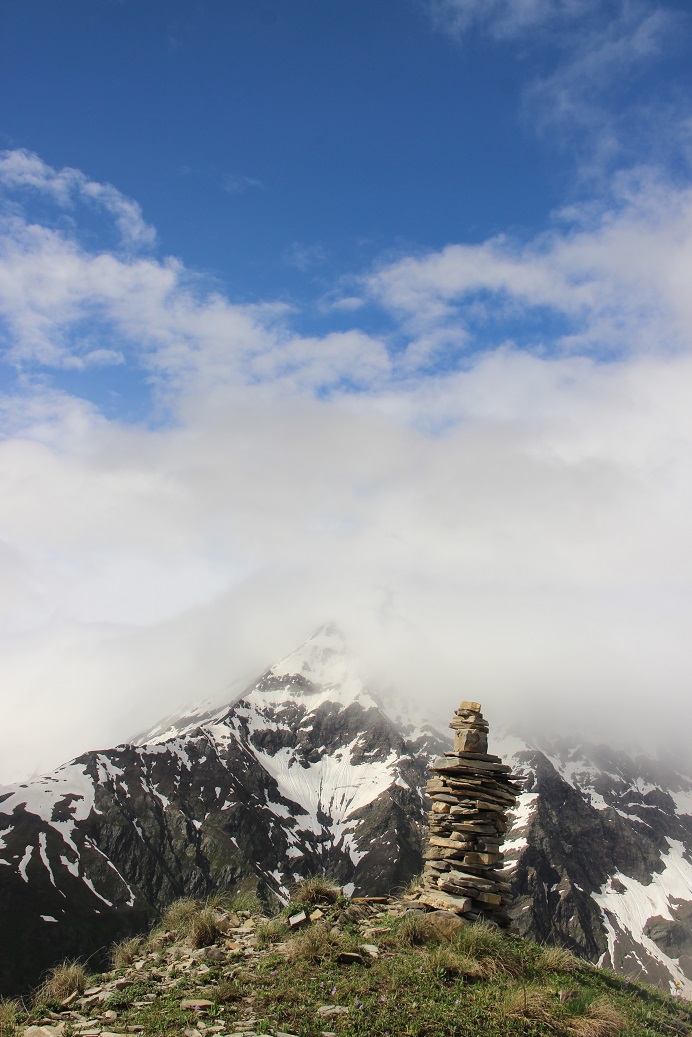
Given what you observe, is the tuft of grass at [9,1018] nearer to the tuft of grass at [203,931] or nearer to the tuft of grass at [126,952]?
the tuft of grass at [126,952]

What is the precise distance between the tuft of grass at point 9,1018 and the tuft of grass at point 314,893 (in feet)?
19.8

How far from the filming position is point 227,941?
15023 millimetres

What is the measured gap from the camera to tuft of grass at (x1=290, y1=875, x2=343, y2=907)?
16.5 metres

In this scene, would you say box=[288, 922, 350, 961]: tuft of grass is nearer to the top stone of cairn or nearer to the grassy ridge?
the grassy ridge

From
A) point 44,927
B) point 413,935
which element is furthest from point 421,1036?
point 44,927

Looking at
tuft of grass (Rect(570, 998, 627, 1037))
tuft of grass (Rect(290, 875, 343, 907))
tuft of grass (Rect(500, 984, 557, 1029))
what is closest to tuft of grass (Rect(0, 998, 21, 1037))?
tuft of grass (Rect(290, 875, 343, 907))

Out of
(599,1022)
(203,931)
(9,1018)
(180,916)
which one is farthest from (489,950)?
(9,1018)

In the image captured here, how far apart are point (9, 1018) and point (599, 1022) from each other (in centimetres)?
1013

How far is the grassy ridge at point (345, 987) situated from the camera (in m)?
11.2

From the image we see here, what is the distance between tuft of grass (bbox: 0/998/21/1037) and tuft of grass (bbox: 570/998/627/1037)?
9.17 meters

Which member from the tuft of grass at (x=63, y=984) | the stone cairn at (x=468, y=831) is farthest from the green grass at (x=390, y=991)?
the stone cairn at (x=468, y=831)

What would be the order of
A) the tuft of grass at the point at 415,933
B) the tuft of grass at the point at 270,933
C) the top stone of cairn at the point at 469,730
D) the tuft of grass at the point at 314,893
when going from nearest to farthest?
the tuft of grass at the point at 415,933 < the tuft of grass at the point at 270,933 < the tuft of grass at the point at 314,893 < the top stone of cairn at the point at 469,730

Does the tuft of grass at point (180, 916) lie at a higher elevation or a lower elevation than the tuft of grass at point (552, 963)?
lower

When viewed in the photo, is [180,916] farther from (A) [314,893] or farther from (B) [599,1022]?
(B) [599,1022]
